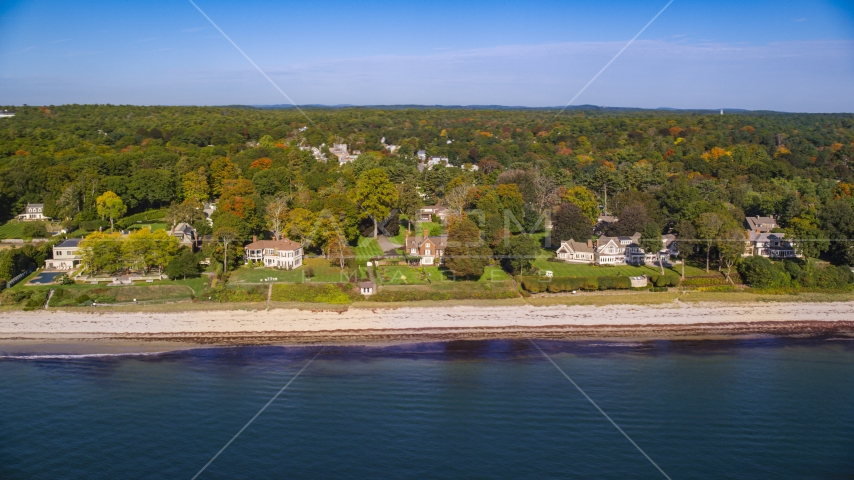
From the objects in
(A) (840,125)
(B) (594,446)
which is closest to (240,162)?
(B) (594,446)

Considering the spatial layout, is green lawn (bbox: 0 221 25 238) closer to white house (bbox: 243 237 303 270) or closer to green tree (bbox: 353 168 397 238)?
white house (bbox: 243 237 303 270)

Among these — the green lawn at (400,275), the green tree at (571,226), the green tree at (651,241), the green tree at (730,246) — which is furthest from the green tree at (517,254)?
the green tree at (730,246)

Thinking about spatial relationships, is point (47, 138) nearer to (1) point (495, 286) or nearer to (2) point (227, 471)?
(1) point (495, 286)

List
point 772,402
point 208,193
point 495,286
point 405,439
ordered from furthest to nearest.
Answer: point 208,193, point 495,286, point 772,402, point 405,439

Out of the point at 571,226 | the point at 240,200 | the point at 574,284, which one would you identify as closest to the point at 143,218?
the point at 240,200

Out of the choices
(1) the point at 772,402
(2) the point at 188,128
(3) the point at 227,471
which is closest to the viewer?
(3) the point at 227,471
